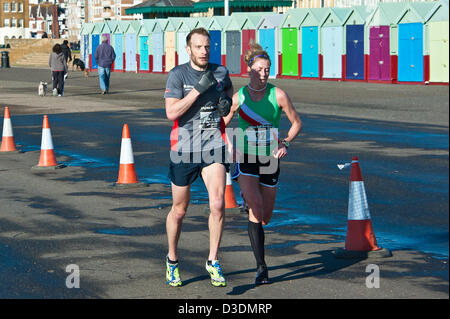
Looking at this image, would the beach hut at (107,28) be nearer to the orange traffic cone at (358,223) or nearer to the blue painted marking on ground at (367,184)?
the blue painted marking on ground at (367,184)

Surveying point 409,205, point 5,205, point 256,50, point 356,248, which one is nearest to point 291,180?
point 409,205

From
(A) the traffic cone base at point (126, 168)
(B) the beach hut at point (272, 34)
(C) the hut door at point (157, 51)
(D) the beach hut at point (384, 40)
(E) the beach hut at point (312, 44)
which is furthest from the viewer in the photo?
(C) the hut door at point (157, 51)

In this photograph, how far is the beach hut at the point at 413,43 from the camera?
3425 centimetres

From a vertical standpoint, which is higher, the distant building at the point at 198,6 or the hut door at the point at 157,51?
the distant building at the point at 198,6

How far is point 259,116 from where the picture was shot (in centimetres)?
689

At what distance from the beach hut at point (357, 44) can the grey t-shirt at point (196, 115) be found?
3153 centimetres

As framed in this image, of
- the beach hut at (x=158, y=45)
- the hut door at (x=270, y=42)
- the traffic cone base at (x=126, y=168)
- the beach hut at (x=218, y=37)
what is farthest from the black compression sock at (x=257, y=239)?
the beach hut at (x=158, y=45)

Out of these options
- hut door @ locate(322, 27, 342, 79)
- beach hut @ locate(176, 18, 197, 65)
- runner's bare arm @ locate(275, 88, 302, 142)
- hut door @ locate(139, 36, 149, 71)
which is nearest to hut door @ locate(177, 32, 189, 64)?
beach hut @ locate(176, 18, 197, 65)

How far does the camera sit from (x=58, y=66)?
31.0 meters

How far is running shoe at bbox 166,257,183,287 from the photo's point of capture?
A: 657cm

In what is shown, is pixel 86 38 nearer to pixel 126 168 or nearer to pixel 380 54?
pixel 380 54

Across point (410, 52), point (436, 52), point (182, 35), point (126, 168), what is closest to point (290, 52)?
point (410, 52)

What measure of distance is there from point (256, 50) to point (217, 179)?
1022 millimetres
